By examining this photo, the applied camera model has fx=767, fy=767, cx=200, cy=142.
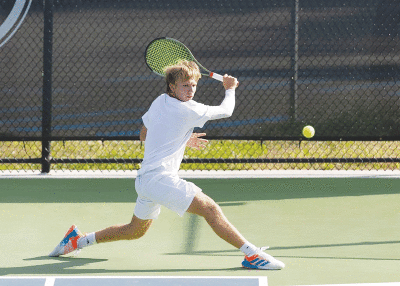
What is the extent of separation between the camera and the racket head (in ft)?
16.5

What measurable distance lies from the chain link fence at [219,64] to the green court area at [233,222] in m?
0.57

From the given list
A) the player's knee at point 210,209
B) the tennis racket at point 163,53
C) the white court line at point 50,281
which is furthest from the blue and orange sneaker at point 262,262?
the tennis racket at point 163,53

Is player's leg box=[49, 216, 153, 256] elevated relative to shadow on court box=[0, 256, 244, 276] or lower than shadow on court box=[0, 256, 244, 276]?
elevated

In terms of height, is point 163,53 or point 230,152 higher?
point 230,152

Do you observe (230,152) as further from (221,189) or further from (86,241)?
(86,241)

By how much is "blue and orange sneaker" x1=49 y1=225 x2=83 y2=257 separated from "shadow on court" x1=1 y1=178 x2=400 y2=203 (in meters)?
1.78

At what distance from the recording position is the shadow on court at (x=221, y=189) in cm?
652

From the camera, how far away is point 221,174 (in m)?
7.65

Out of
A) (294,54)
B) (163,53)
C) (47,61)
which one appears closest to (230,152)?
(294,54)

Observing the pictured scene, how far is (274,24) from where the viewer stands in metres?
7.35

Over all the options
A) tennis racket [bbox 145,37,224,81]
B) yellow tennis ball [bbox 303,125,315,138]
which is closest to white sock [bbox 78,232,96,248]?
tennis racket [bbox 145,37,224,81]

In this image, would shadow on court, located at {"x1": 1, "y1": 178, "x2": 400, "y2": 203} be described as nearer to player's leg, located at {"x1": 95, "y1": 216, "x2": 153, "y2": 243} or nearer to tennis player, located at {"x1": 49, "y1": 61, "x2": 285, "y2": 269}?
player's leg, located at {"x1": 95, "y1": 216, "x2": 153, "y2": 243}

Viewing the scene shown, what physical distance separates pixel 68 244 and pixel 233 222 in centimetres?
146

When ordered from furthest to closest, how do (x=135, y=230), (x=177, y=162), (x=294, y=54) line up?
1. (x=294, y=54)
2. (x=135, y=230)
3. (x=177, y=162)
